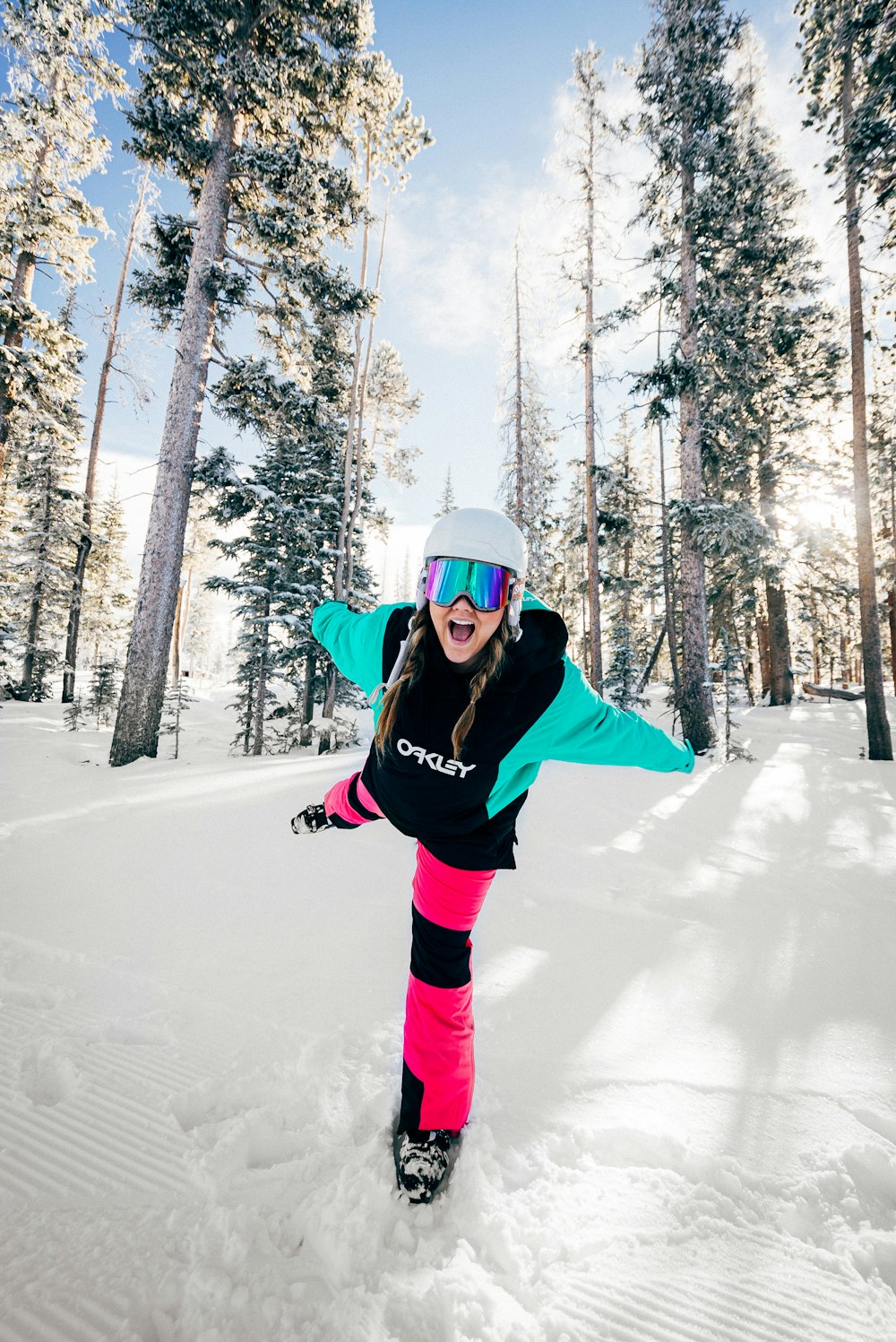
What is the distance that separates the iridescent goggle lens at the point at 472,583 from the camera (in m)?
2.05

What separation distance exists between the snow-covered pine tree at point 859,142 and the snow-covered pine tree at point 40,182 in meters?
13.6

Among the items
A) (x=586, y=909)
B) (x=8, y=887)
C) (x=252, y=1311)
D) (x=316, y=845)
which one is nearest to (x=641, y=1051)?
(x=586, y=909)

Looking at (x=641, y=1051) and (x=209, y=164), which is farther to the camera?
(x=209, y=164)

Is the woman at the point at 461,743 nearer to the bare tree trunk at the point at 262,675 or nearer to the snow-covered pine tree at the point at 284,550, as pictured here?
the snow-covered pine tree at the point at 284,550

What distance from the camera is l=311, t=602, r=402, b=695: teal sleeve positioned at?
235cm

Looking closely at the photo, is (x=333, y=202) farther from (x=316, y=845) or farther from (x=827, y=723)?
(x=827, y=723)

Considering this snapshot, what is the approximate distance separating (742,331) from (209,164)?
11.1m

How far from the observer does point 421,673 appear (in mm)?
2033

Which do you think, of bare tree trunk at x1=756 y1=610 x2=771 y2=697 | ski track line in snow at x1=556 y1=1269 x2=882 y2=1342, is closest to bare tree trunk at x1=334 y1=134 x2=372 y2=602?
ski track line in snow at x1=556 y1=1269 x2=882 y2=1342

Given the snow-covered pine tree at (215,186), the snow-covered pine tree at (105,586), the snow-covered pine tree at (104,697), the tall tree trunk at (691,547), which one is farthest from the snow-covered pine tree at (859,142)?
the snow-covered pine tree at (105,586)

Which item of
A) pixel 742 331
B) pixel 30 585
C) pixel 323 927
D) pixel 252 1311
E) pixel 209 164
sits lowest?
pixel 252 1311

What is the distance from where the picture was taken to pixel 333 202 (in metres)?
9.98

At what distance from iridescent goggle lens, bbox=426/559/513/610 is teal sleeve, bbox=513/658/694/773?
40cm

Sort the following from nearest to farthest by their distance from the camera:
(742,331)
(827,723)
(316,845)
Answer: (316,845) → (742,331) → (827,723)
